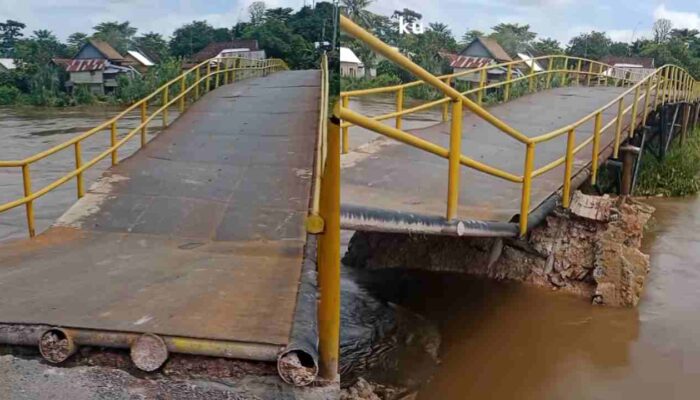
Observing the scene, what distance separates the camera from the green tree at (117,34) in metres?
5.18

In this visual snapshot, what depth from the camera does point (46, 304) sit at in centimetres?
287

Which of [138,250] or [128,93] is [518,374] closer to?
[138,250]

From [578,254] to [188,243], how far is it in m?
3.54

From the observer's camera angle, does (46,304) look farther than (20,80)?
No

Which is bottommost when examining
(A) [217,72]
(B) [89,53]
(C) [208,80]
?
(C) [208,80]

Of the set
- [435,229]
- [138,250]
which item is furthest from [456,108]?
[138,250]

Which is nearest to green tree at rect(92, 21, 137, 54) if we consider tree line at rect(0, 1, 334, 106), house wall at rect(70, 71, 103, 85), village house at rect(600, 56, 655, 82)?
tree line at rect(0, 1, 334, 106)

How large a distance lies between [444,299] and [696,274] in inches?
112

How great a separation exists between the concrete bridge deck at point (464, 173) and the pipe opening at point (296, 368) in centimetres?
130

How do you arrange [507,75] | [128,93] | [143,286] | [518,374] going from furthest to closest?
1. [507,75]
2. [128,93]
3. [518,374]
4. [143,286]

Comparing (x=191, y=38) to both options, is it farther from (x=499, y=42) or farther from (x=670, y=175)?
(x=670, y=175)

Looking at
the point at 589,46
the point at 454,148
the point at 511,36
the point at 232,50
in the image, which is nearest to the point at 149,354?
the point at 454,148

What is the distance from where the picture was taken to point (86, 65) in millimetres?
5922

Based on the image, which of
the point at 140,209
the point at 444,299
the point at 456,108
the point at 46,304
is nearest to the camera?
the point at 46,304
